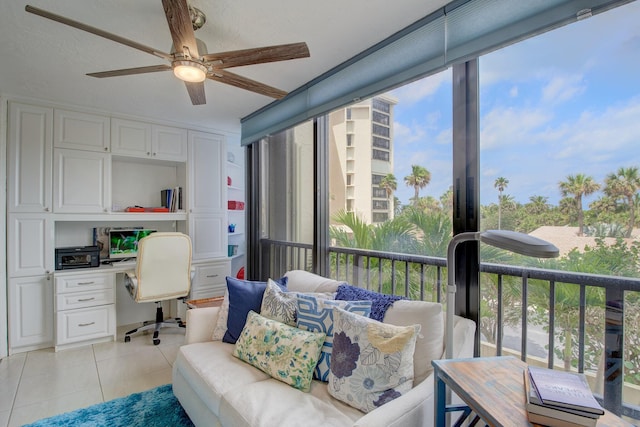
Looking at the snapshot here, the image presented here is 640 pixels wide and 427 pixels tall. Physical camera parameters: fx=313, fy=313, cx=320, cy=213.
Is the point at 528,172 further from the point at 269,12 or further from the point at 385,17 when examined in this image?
the point at 269,12

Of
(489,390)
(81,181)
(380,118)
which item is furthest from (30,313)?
(489,390)

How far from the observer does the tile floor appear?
2086 mm

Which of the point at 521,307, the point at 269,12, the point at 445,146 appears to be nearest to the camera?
the point at 521,307

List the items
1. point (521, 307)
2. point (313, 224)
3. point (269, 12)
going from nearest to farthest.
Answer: point (521, 307) → point (269, 12) → point (313, 224)

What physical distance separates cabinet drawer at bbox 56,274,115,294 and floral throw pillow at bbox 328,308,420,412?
2.76 m

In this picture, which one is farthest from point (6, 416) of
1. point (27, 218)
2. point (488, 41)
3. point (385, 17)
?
point (488, 41)

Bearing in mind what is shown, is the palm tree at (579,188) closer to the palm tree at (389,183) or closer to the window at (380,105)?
the palm tree at (389,183)

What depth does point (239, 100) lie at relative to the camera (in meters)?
3.03

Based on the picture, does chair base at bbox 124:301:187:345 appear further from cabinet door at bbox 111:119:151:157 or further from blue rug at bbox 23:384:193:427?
cabinet door at bbox 111:119:151:157

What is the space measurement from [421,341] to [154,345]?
2730 mm

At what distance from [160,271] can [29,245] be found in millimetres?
1161

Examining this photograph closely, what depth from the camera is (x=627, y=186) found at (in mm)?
1249

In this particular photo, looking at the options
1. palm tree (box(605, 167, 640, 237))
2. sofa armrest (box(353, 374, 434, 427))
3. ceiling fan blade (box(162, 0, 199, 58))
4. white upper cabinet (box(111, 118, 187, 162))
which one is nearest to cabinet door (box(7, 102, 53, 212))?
white upper cabinet (box(111, 118, 187, 162))

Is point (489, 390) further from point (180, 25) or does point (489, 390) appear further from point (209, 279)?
point (209, 279)
